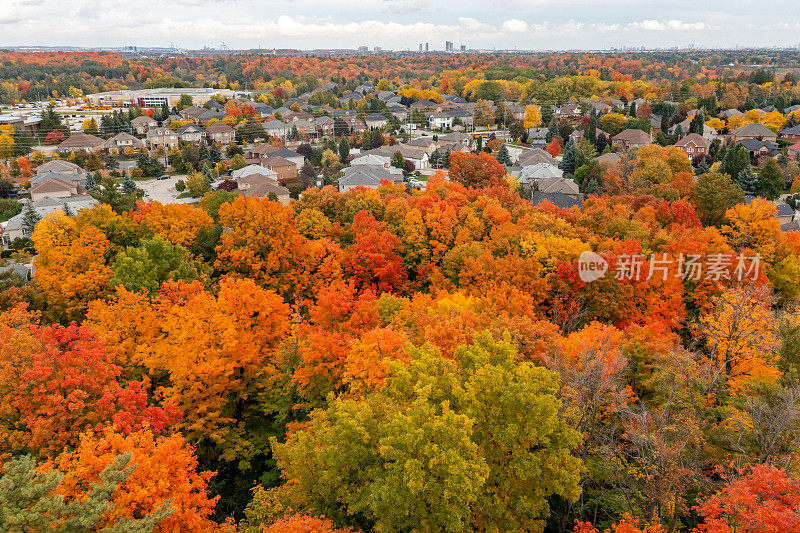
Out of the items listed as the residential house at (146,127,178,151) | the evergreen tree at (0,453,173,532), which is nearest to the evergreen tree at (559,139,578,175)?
the residential house at (146,127,178,151)

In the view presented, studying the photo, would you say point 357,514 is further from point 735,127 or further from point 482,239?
point 735,127

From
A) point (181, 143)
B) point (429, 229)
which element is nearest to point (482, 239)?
point (429, 229)

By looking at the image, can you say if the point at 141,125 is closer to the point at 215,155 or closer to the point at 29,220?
the point at 215,155

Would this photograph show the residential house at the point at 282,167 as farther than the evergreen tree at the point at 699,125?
No

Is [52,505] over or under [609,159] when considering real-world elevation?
under

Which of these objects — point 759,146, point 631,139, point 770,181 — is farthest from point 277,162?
point 759,146

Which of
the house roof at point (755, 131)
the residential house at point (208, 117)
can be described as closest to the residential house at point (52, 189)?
the residential house at point (208, 117)

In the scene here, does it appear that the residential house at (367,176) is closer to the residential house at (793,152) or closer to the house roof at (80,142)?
the house roof at (80,142)
